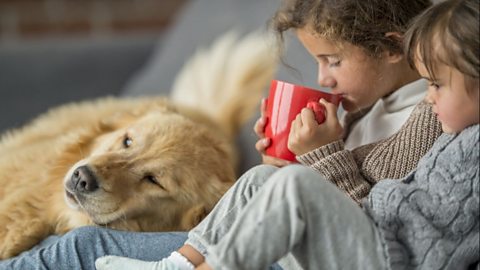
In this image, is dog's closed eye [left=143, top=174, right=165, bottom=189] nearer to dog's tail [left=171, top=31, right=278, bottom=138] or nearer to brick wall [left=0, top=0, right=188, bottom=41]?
dog's tail [left=171, top=31, right=278, bottom=138]

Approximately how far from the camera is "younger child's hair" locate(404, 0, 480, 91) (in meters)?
1.10

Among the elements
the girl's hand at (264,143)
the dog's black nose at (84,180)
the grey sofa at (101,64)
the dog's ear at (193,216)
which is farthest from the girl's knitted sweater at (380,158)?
the grey sofa at (101,64)

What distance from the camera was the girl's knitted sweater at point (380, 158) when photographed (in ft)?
4.33

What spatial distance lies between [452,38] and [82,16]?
290cm

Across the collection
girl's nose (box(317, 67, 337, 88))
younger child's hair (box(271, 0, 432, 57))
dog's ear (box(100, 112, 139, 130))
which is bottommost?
dog's ear (box(100, 112, 139, 130))

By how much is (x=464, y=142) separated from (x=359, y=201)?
225 mm

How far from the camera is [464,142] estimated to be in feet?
3.75

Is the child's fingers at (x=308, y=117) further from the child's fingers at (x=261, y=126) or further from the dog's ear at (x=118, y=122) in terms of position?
the dog's ear at (x=118, y=122)

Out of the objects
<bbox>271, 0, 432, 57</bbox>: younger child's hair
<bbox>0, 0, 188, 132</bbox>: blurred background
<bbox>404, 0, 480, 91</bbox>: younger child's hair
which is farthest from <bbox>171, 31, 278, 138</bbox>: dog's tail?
<bbox>404, 0, 480, 91</bbox>: younger child's hair

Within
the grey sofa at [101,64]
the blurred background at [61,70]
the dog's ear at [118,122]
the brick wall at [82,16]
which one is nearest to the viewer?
the dog's ear at [118,122]

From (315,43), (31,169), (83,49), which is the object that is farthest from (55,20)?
(315,43)

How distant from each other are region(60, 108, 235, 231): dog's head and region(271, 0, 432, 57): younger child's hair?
392mm

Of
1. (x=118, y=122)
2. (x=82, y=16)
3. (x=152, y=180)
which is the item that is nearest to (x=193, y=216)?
(x=152, y=180)

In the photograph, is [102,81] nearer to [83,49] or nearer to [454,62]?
[83,49]
